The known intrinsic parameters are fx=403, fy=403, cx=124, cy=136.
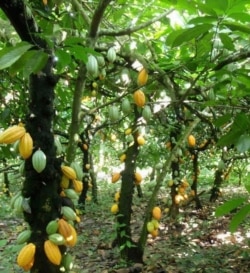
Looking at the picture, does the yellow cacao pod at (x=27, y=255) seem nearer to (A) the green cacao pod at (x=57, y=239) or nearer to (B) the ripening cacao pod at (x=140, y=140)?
(A) the green cacao pod at (x=57, y=239)

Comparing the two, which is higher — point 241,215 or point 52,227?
point 241,215

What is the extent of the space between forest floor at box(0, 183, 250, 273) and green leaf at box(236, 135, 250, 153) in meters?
2.07

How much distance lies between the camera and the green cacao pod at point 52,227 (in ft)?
5.71

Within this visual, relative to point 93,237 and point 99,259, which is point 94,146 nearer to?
point 93,237

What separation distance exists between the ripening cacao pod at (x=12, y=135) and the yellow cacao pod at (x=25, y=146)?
2 centimetres

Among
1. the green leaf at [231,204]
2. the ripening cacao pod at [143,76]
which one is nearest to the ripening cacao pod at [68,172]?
the ripening cacao pod at [143,76]

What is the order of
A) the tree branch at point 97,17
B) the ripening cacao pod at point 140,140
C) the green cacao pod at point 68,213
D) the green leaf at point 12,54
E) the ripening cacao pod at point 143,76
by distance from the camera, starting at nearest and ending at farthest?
the green leaf at point 12,54, the tree branch at point 97,17, the green cacao pod at point 68,213, the ripening cacao pod at point 143,76, the ripening cacao pod at point 140,140

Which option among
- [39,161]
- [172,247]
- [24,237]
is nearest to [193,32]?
[39,161]

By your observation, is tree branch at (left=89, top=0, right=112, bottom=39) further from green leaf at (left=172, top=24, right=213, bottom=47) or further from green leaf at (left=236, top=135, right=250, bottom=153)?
green leaf at (left=236, top=135, right=250, bottom=153)

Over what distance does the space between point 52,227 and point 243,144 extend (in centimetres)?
88

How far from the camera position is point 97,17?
5.51ft

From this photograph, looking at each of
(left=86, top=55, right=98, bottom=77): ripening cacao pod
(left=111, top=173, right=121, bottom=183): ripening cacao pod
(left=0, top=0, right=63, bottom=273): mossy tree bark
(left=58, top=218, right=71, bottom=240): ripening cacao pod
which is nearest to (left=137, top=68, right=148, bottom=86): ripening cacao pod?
(left=86, top=55, right=98, bottom=77): ripening cacao pod

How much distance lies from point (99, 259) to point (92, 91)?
229 cm

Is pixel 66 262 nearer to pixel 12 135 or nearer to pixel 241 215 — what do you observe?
pixel 12 135
